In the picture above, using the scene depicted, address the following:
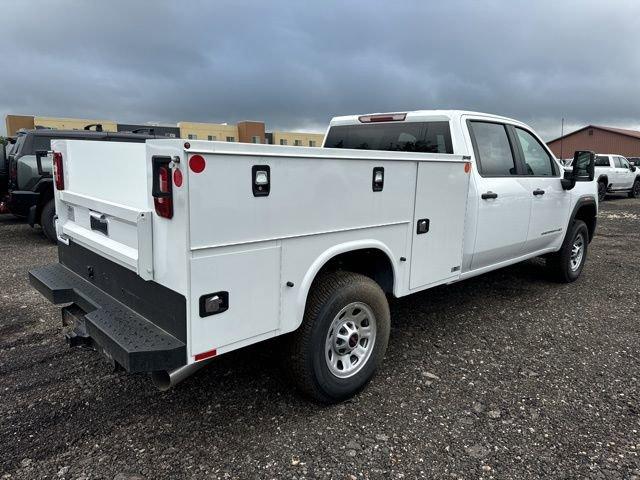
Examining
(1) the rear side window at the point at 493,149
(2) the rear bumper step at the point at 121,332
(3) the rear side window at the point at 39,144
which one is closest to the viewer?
(2) the rear bumper step at the point at 121,332

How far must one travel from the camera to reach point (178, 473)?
102 inches

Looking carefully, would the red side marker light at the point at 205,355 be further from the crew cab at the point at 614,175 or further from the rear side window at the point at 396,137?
the crew cab at the point at 614,175

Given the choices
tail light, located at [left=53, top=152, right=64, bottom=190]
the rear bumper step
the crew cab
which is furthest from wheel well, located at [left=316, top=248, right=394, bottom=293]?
the crew cab

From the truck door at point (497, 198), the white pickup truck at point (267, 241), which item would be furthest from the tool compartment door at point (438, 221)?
the truck door at point (497, 198)

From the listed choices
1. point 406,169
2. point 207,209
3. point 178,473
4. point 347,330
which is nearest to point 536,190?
point 406,169

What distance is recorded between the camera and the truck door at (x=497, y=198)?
4340 millimetres

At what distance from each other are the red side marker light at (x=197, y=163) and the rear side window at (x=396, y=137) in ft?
→ 8.59

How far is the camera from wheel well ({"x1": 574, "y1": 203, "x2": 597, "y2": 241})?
6352 millimetres

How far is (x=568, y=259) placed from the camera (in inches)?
241

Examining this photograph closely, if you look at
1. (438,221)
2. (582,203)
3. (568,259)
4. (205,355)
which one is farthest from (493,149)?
(205,355)

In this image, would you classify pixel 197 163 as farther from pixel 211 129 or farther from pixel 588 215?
pixel 211 129

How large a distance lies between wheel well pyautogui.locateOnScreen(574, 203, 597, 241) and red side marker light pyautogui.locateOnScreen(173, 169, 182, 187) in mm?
5575

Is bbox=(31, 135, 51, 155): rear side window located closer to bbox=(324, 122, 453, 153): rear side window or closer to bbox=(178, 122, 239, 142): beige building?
bbox=(324, 122, 453, 153): rear side window

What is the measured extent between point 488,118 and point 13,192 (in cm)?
771
